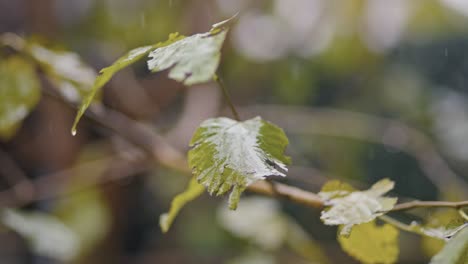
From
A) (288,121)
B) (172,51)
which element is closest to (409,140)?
(288,121)

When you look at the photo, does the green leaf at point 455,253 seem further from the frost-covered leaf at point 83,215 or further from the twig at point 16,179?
the frost-covered leaf at point 83,215

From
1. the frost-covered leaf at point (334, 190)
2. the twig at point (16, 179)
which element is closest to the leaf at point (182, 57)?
the frost-covered leaf at point (334, 190)

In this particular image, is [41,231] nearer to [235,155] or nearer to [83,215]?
[83,215]

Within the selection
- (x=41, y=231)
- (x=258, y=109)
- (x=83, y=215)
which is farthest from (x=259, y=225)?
(x=258, y=109)

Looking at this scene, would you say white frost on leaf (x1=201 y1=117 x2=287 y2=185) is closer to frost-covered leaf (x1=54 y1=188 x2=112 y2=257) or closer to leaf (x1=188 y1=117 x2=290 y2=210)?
leaf (x1=188 y1=117 x2=290 y2=210)

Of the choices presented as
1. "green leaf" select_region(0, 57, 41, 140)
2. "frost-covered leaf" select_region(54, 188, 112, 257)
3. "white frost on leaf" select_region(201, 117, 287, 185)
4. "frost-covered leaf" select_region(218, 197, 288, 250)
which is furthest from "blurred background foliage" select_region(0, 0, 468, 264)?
"white frost on leaf" select_region(201, 117, 287, 185)

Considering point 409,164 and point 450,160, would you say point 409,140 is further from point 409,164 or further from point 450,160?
point 450,160

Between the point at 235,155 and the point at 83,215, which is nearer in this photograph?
the point at 235,155
